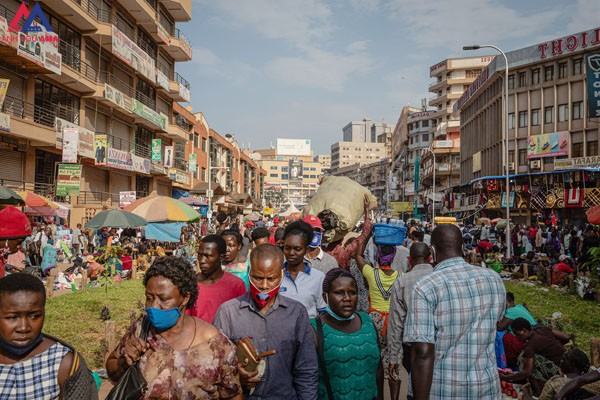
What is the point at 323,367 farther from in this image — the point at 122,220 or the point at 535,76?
the point at 535,76

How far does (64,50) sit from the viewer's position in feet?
83.0

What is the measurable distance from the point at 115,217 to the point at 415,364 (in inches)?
490

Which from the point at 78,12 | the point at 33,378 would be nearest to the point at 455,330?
the point at 33,378

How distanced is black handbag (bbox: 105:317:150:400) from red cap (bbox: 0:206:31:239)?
2.95 meters

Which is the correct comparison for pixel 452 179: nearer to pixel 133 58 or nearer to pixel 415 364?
pixel 133 58

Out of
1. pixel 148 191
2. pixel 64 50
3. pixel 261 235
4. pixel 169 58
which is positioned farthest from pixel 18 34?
pixel 169 58

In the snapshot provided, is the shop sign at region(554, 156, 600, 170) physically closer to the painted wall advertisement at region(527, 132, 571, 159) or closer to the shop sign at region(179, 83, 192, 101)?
the painted wall advertisement at region(527, 132, 571, 159)

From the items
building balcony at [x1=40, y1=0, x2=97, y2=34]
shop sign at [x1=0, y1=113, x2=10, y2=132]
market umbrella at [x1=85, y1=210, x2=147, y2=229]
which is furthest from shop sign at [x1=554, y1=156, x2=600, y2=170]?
Result: shop sign at [x1=0, y1=113, x2=10, y2=132]

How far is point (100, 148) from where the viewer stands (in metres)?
26.3

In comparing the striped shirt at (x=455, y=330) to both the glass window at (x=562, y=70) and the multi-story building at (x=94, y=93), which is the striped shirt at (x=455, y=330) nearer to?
the multi-story building at (x=94, y=93)

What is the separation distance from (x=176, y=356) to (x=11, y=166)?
21900mm

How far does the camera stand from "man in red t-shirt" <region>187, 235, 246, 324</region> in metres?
4.47

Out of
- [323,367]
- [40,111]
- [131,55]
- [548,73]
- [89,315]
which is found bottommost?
[89,315]

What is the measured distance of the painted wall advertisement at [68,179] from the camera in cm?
2128
